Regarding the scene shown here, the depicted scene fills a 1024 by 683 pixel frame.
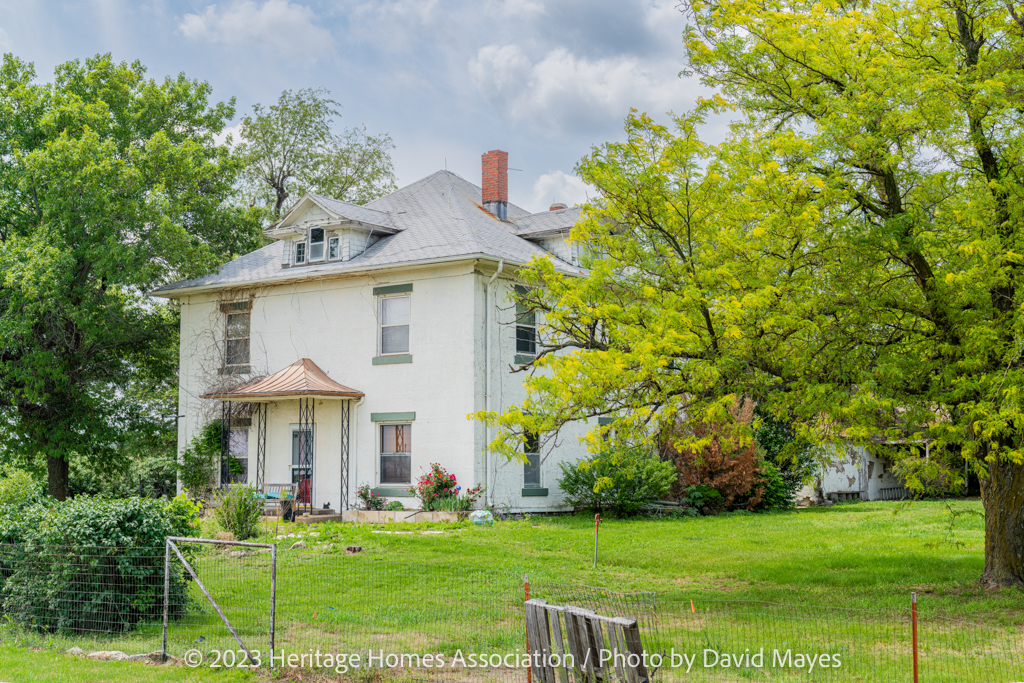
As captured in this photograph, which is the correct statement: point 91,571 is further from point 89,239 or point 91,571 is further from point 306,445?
point 89,239

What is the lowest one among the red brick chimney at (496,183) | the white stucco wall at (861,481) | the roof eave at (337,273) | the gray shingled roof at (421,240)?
the white stucco wall at (861,481)

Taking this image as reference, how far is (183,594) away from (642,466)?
14812 millimetres

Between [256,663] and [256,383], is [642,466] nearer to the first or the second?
[256,383]

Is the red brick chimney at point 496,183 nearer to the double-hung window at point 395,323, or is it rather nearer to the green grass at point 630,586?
the double-hung window at point 395,323

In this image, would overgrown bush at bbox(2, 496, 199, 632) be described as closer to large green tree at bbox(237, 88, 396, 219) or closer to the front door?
the front door

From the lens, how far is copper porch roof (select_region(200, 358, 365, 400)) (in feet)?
71.9

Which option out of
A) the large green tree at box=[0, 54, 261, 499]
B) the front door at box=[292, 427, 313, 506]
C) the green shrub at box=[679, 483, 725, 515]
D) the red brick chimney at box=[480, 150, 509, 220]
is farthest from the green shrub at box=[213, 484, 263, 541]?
the red brick chimney at box=[480, 150, 509, 220]

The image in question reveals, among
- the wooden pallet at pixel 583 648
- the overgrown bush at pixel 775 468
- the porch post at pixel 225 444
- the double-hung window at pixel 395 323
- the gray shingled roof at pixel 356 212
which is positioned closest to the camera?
the wooden pallet at pixel 583 648

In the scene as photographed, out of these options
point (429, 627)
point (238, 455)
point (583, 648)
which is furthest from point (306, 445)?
point (583, 648)

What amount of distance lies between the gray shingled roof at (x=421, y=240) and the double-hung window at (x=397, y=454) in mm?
4058

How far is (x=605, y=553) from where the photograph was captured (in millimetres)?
16172

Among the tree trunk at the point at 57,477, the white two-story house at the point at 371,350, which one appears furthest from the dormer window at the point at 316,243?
the tree trunk at the point at 57,477

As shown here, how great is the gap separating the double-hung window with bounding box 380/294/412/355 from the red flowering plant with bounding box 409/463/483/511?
10.8 feet

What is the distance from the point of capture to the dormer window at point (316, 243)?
80.4ft
